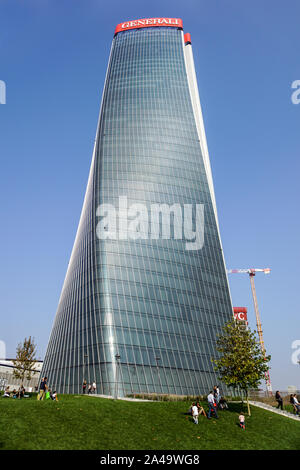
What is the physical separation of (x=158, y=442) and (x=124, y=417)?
5.67 metres

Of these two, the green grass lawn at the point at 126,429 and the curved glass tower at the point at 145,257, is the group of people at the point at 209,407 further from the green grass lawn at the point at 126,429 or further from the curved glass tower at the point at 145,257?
the curved glass tower at the point at 145,257

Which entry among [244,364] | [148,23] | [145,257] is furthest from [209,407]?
[148,23]

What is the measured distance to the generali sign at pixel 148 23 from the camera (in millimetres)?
128625

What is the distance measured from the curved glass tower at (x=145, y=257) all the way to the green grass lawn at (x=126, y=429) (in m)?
17.5

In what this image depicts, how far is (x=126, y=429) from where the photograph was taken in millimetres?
25969

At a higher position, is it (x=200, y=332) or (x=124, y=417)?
(x=200, y=332)

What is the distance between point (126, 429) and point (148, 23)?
133244mm

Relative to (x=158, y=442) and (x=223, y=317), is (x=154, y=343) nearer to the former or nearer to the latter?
(x=223, y=317)

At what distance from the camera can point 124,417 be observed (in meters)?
29.2

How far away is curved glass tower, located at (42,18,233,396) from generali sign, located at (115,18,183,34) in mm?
28043

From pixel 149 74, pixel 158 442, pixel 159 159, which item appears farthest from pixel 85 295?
pixel 149 74

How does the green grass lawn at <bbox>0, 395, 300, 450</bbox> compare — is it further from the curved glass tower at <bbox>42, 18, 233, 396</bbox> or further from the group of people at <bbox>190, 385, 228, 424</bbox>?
the curved glass tower at <bbox>42, 18, 233, 396</bbox>

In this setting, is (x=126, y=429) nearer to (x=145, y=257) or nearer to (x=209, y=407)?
(x=209, y=407)

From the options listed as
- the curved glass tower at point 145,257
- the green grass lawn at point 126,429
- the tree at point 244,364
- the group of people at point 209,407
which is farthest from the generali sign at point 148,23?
the green grass lawn at point 126,429
